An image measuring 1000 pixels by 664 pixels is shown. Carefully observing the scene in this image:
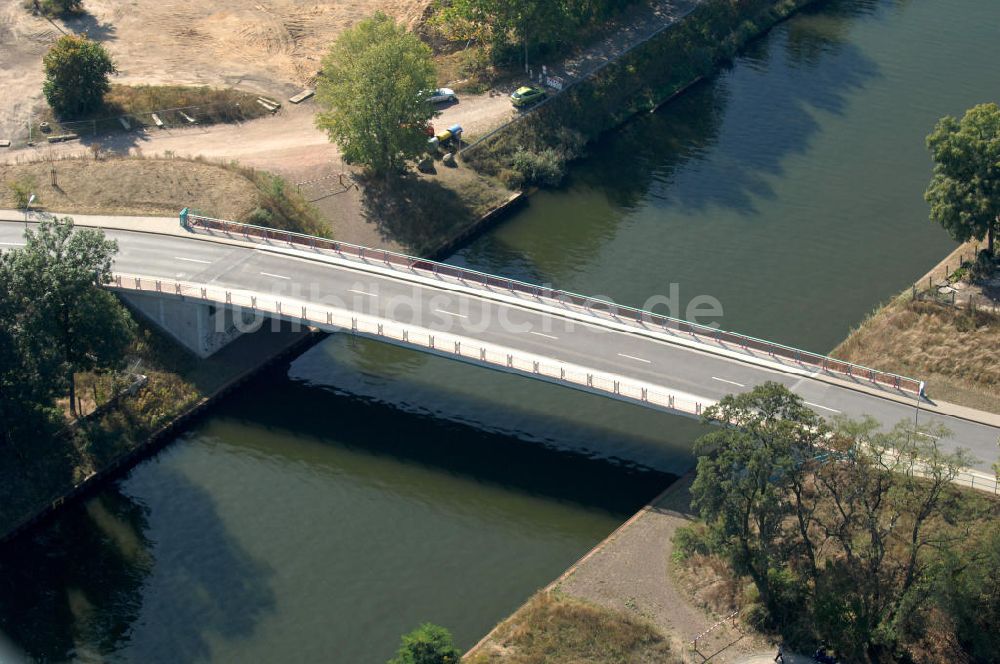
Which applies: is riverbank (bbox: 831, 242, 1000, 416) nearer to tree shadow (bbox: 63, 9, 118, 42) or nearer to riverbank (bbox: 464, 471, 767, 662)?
riverbank (bbox: 464, 471, 767, 662)

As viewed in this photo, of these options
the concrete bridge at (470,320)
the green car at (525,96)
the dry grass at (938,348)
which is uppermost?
the green car at (525,96)

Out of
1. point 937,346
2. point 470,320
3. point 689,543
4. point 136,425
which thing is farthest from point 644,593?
point 136,425

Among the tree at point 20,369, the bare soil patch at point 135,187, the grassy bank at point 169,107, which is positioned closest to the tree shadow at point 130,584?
the tree at point 20,369

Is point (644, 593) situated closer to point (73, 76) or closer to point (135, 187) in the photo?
point (135, 187)

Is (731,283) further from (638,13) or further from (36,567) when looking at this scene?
(36,567)

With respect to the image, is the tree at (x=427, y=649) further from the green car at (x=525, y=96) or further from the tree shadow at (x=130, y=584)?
the green car at (x=525, y=96)

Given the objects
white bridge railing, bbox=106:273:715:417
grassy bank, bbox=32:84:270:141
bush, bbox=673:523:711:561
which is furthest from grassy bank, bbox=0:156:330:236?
bush, bbox=673:523:711:561
